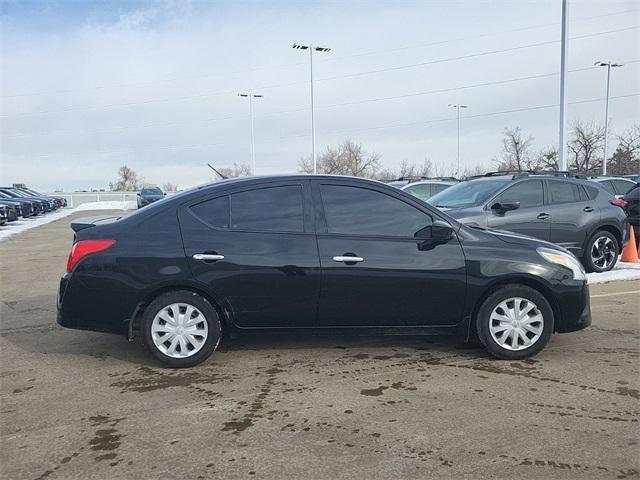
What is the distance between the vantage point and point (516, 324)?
15.9ft

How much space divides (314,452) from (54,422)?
5.89 ft

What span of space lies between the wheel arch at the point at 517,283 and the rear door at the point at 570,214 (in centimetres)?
445

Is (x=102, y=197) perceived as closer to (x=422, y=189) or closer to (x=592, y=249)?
(x=422, y=189)

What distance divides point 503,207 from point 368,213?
4346 millimetres

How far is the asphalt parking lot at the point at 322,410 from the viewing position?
3129 millimetres

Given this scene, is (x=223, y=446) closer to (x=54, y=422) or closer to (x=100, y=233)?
(x=54, y=422)

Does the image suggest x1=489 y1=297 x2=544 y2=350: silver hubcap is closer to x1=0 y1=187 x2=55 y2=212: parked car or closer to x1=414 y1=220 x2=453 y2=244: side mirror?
x1=414 y1=220 x2=453 y2=244: side mirror

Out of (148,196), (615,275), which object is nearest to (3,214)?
(148,196)

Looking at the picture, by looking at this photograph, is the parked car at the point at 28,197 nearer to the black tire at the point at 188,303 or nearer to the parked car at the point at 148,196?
the parked car at the point at 148,196

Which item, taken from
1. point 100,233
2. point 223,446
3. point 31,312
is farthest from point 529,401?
point 31,312

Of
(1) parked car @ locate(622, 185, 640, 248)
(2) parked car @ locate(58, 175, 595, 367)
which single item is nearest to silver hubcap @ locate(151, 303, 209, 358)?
(2) parked car @ locate(58, 175, 595, 367)

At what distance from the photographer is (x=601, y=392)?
4156 mm

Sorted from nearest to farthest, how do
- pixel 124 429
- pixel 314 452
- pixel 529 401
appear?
pixel 314 452
pixel 124 429
pixel 529 401

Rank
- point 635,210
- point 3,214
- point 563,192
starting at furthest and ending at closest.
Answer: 1. point 3,214
2. point 635,210
3. point 563,192
